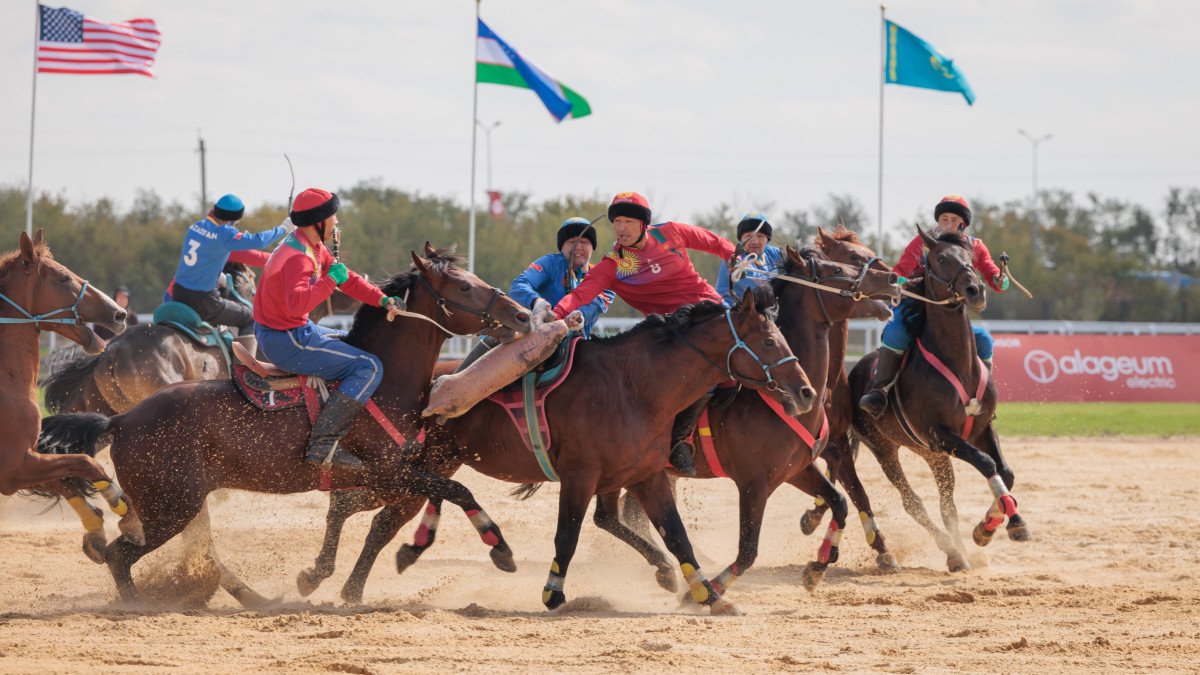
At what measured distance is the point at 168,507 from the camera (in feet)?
21.6

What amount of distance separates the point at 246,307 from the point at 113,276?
38.0 m

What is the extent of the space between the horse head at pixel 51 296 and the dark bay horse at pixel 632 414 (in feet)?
6.59

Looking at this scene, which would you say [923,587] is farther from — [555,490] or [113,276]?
[113,276]

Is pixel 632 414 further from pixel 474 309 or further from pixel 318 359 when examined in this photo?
pixel 318 359

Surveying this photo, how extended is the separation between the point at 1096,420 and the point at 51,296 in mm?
17525

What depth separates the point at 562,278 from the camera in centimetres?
816

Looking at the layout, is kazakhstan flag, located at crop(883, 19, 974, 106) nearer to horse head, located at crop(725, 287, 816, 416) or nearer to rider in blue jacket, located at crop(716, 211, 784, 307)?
rider in blue jacket, located at crop(716, 211, 784, 307)

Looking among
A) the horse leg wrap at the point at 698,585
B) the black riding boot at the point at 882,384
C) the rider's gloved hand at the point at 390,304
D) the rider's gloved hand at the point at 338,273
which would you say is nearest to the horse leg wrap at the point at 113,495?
the rider's gloved hand at the point at 338,273

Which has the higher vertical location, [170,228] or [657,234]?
[170,228]

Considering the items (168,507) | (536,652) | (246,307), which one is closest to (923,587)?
(536,652)

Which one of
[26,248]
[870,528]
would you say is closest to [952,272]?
[870,528]

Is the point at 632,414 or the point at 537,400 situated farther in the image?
the point at 537,400

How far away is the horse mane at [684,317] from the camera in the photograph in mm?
6871

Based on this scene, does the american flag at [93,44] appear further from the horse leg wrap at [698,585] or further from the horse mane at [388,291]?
the horse leg wrap at [698,585]
